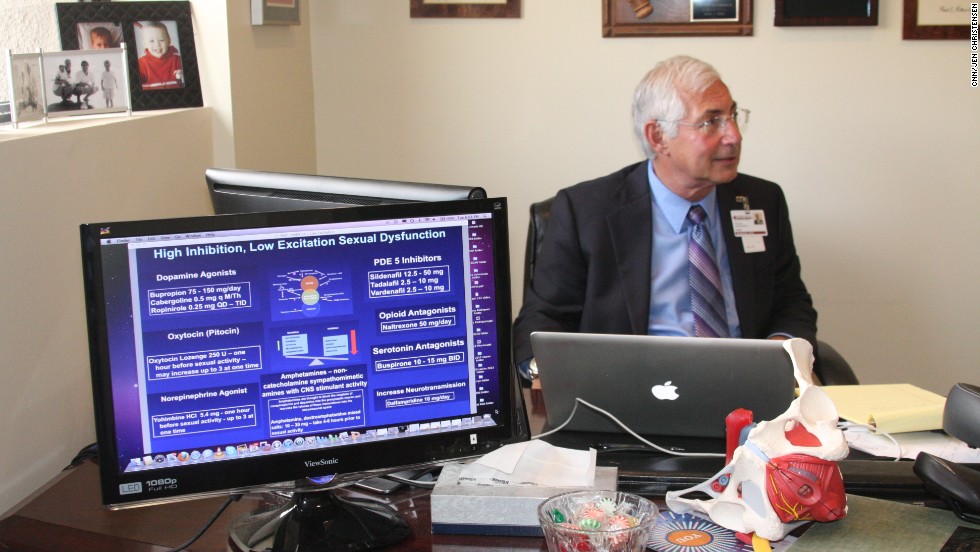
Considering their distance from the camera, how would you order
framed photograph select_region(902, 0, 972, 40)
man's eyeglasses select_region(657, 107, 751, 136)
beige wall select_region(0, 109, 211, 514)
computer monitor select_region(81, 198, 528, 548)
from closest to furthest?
computer monitor select_region(81, 198, 528, 548) → beige wall select_region(0, 109, 211, 514) → man's eyeglasses select_region(657, 107, 751, 136) → framed photograph select_region(902, 0, 972, 40)

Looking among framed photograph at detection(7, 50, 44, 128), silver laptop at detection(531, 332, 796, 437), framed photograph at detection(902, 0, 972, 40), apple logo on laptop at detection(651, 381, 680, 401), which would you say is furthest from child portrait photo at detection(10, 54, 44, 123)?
framed photograph at detection(902, 0, 972, 40)

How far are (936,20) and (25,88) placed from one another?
269 cm

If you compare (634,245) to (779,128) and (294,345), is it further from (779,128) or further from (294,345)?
(294,345)

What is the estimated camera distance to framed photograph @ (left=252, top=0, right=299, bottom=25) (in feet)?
9.01

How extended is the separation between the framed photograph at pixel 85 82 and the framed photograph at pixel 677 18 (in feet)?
5.36

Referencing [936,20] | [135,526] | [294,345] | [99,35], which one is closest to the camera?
[294,345]

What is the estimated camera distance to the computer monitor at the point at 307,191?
1570 mm

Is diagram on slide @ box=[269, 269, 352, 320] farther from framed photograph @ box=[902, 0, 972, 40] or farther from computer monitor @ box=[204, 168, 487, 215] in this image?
framed photograph @ box=[902, 0, 972, 40]

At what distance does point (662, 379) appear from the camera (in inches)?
61.6

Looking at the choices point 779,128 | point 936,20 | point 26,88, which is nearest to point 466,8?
point 779,128

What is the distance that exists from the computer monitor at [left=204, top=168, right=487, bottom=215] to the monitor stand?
0.48m

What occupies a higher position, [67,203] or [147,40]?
[147,40]

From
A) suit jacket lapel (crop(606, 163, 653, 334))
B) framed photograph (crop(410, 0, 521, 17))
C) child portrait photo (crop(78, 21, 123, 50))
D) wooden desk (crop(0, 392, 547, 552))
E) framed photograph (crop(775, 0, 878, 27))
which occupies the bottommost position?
wooden desk (crop(0, 392, 547, 552))

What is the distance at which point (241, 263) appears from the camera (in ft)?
4.21
